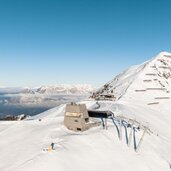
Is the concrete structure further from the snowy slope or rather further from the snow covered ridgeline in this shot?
the snow covered ridgeline

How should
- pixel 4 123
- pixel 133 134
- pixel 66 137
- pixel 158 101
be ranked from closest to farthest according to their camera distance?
pixel 66 137 < pixel 133 134 < pixel 4 123 < pixel 158 101

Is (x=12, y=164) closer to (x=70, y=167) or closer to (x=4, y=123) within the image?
(x=70, y=167)

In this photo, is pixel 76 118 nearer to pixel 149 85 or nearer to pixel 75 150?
pixel 75 150

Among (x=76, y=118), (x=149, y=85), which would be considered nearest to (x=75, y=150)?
(x=76, y=118)

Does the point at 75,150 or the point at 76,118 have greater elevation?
the point at 76,118

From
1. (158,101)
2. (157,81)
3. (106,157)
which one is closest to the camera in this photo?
(106,157)

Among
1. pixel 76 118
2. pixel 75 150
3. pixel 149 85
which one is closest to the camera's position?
pixel 75 150

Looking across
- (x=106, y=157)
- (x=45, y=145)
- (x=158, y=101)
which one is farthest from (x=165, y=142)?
(x=158, y=101)

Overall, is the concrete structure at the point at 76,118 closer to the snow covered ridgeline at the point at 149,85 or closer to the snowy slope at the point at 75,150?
the snowy slope at the point at 75,150

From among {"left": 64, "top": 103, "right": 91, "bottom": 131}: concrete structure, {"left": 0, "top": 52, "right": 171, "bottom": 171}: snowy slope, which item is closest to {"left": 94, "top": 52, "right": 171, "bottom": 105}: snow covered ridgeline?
{"left": 0, "top": 52, "right": 171, "bottom": 171}: snowy slope
